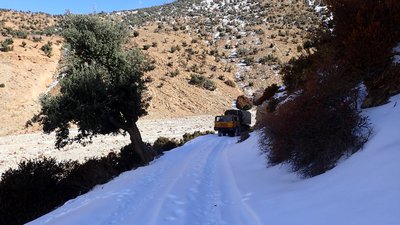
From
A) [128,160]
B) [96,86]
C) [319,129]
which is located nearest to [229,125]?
[128,160]

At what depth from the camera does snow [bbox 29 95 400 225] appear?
19.9 ft

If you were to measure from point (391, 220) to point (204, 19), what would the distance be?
266 feet

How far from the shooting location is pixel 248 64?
206 feet

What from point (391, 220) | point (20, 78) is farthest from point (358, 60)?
point (20, 78)

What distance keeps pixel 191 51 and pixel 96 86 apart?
1912 inches

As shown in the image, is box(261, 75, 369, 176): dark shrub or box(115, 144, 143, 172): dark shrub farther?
box(115, 144, 143, 172): dark shrub

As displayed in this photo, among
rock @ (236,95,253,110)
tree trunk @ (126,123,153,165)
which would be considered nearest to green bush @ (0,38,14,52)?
rock @ (236,95,253,110)

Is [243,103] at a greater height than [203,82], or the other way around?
[203,82]

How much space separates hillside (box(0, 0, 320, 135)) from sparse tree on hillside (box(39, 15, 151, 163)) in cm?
1643

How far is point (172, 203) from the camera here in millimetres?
9320

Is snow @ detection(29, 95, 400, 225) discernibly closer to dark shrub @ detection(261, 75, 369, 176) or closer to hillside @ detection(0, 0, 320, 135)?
dark shrub @ detection(261, 75, 369, 176)

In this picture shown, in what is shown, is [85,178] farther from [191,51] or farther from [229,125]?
[191,51]

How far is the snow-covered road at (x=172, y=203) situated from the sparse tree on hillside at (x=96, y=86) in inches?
177

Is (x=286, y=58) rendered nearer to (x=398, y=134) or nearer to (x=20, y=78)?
(x=20, y=78)
